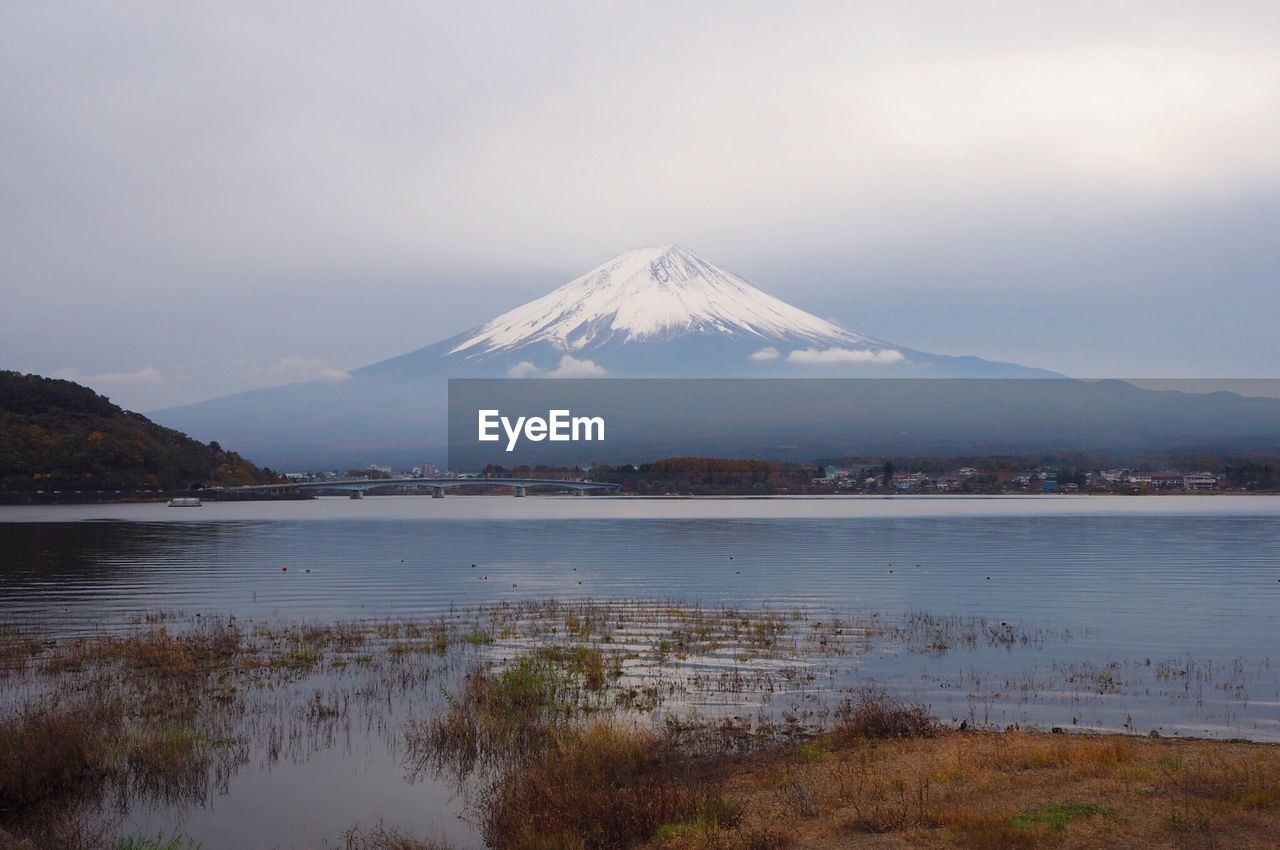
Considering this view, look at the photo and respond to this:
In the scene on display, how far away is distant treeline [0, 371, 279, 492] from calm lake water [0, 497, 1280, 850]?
1708 inches

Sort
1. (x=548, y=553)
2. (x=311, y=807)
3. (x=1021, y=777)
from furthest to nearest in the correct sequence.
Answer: (x=548, y=553) < (x=311, y=807) < (x=1021, y=777)

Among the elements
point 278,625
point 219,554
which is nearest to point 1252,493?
point 219,554

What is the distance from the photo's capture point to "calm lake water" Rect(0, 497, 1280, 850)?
16453 mm

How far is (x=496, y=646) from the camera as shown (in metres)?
25.8

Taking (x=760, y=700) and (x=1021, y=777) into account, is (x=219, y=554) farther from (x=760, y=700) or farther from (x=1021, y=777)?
(x=1021, y=777)

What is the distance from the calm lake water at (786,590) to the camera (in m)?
16.5

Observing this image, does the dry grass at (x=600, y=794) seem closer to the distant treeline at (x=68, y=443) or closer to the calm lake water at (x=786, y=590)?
the calm lake water at (x=786, y=590)

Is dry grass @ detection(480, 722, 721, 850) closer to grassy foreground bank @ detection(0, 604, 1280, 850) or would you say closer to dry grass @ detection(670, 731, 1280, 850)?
grassy foreground bank @ detection(0, 604, 1280, 850)

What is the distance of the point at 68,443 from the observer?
138125 millimetres

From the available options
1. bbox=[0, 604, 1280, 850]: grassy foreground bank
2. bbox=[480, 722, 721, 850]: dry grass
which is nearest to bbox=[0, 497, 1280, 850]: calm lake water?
bbox=[480, 722, 721, 850]: dry grass

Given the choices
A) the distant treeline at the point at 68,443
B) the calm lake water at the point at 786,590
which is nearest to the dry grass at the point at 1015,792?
the calm lake water at the point at 786,590

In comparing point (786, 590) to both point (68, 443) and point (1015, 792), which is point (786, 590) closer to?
point (1015, 792)

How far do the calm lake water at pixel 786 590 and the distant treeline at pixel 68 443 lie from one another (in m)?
43.4

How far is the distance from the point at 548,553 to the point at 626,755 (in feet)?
168
